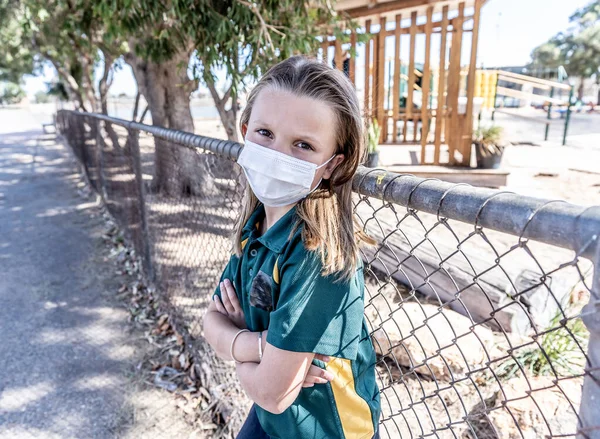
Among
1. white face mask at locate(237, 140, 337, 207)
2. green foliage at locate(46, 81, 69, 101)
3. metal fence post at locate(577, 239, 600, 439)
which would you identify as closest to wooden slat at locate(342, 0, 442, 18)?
white face mask at locate(237, 140, 337, 207)

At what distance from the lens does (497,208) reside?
2.78 ft

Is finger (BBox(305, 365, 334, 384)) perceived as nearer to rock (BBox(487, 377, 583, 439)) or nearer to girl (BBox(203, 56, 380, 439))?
girl (BBox(203, 56, 380, 439))

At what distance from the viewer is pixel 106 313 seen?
12.4ft

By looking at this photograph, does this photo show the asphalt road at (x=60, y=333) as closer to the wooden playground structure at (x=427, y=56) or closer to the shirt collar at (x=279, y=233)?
the shirt collar at (x=279, y=233)

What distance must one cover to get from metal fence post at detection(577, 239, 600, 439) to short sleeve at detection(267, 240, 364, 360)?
50 centimetres

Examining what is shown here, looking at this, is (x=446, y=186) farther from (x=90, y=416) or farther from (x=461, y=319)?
(x=90, y=416)

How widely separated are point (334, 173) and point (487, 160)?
6.73 meters

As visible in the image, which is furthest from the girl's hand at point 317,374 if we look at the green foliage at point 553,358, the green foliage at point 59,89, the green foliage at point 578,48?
the green foliage at point 578,48

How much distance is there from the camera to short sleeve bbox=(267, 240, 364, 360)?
3.37 feet

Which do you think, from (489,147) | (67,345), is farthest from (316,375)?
(489,147)

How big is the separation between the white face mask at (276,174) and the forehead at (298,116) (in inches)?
2.6

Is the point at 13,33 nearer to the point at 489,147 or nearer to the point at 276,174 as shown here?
the point at 489,147

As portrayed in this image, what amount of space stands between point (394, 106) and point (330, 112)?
684 cm

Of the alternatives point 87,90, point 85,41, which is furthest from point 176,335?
point 87,90
